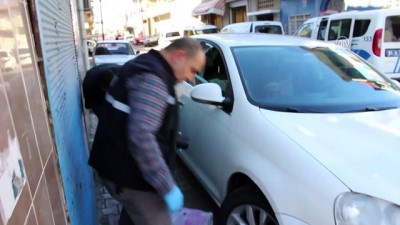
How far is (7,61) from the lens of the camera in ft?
3.64

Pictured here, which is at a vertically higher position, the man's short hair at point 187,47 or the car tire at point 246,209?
the man's short hair at point 187,47

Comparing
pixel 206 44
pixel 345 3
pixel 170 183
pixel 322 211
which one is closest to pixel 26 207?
pixel 170 183

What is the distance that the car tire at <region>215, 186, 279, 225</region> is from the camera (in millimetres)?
2217

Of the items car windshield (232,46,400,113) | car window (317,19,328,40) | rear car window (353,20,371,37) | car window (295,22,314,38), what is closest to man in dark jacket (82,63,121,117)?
car windshield (232,46,400,113)

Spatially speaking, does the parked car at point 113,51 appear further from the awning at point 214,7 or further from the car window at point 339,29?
the awning at point 214,7

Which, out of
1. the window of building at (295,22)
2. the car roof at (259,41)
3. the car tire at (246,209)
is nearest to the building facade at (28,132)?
the car tire at (246,209)

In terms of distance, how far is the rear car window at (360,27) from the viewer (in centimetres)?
944

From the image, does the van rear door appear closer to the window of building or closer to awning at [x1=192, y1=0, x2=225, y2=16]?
the window of building

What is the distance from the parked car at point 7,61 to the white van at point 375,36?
8851mm

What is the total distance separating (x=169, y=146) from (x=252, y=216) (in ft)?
2.64

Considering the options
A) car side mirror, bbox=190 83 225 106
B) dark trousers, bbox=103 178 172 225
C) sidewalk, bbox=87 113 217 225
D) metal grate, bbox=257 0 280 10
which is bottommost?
sidewalk, bbox=87 113 217 225

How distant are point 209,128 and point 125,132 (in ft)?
4.43

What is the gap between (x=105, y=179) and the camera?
205 centimetres

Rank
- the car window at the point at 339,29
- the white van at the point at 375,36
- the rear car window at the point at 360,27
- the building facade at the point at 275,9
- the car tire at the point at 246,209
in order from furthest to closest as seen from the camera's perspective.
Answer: the building facade at the point at 275,9
the car window at the point at 339,29
the rear car window at the point at 360,27
the white van at the point at 375,36
the car tire at the point at 246,209
